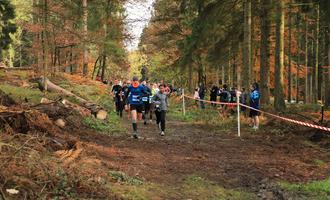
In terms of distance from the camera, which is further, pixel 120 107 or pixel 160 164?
pixel 120 107

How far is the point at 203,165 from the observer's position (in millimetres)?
10805

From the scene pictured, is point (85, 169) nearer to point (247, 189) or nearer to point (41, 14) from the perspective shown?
point (247, 189)

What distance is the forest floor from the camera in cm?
693

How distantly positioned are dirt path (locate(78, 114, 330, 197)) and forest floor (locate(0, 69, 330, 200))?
21 millimetres

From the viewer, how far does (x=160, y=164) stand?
10.6 meters

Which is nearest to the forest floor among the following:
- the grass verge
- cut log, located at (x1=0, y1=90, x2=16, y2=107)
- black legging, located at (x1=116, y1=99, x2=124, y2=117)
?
the grass verge

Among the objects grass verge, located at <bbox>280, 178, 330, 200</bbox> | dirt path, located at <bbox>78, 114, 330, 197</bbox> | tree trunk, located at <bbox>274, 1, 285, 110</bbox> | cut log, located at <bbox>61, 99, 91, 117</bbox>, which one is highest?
tree trunk, located at <bbox>274, 1, 285, 110</bbox>

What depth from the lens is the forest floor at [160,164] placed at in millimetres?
6930

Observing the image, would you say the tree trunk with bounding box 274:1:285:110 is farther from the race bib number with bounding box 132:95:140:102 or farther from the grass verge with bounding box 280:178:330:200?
the grass verge with bounding box 280:178:330:200

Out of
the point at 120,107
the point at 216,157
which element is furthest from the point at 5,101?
the point at 120,107

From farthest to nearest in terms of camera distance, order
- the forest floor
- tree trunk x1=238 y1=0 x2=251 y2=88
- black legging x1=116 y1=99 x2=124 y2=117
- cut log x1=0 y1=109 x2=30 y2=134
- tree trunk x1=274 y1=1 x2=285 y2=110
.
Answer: black legging x1=116 y1=99 x2=124 y2=117 → tree trunk x1=274 y1=1 x2=285 y2=110 → tree trunk x1=238 y1=0 x2=251 y2=88 → cut log x1=0 y1=109 x2=30 y2=134 → the forest floor

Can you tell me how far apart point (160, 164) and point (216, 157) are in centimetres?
201

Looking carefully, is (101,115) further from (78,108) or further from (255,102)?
(255,102)

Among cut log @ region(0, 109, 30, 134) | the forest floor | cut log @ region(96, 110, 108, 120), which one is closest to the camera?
the forest floor
